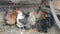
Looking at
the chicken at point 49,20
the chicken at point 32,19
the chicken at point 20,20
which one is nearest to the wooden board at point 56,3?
the chicken at point 49,20

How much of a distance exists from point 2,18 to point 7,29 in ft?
1.20

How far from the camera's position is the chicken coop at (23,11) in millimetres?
2982

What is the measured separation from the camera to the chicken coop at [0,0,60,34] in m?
2.98

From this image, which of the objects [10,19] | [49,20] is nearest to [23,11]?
[10,19]

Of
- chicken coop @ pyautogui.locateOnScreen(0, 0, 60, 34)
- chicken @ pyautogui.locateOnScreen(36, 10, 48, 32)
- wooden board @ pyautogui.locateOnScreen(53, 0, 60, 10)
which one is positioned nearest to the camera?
chicken @ pyautogui.locateOnScreen(36, 10, 48, 32)

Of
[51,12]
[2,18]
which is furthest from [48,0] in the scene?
[2,18]

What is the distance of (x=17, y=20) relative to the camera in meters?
3.04

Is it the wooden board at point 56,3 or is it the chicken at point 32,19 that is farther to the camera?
the wooden board at point 56,3

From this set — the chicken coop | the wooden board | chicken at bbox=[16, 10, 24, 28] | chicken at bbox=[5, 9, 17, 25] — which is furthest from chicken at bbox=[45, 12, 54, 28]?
chicken at bbox=[5, 9, 17, 25]

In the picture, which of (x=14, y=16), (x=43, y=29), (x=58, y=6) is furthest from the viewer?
(x=58, y=6)

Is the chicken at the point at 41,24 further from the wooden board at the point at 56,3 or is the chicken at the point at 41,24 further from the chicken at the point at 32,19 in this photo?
the wooden board at the point at 56,3

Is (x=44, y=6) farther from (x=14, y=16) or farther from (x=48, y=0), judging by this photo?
(x=14, y=16)

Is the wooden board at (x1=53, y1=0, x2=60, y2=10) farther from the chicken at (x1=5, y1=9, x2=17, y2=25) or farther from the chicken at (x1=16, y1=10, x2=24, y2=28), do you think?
the chicken at (x1=5, y1=9, x2=17, y2=25)

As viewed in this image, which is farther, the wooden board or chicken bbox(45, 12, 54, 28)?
the wooden board
